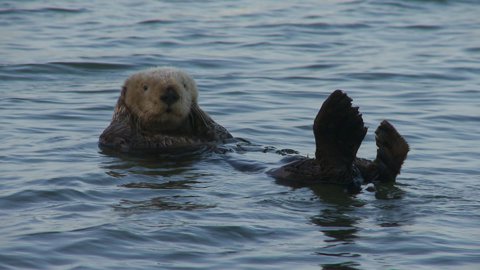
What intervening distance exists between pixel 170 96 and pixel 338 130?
172 centimetres

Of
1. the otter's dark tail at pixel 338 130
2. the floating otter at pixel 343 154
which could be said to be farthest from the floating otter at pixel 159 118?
the otter's dark tail at pixel 338 130

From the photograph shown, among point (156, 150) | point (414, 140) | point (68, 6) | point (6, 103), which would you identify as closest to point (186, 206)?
point (156, 150)

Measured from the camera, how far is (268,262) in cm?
482

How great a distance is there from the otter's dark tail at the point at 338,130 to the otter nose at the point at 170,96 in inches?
60.9

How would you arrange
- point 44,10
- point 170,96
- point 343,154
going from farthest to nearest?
point 44,10 < point 170,96 < point 343,154

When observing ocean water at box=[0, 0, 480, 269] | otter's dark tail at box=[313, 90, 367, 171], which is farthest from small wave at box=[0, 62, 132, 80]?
otter's dark tail at box=[313, 90, 367, 171]

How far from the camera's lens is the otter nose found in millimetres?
7121

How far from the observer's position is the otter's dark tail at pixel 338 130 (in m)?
5.68

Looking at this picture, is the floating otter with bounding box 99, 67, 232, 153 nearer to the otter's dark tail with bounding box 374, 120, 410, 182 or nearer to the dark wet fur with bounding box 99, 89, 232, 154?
the dark wet fur with bounding box 99, 89, 232, 154

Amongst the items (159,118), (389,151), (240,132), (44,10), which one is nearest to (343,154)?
(389,151)

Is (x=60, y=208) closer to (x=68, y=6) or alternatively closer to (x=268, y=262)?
(x=268, y=262)

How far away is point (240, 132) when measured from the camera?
8.34 m

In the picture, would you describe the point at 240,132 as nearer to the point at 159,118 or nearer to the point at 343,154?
the point at 159,118

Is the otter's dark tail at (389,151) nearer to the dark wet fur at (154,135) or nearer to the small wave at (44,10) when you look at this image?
the dark wet fur at (154,135)
